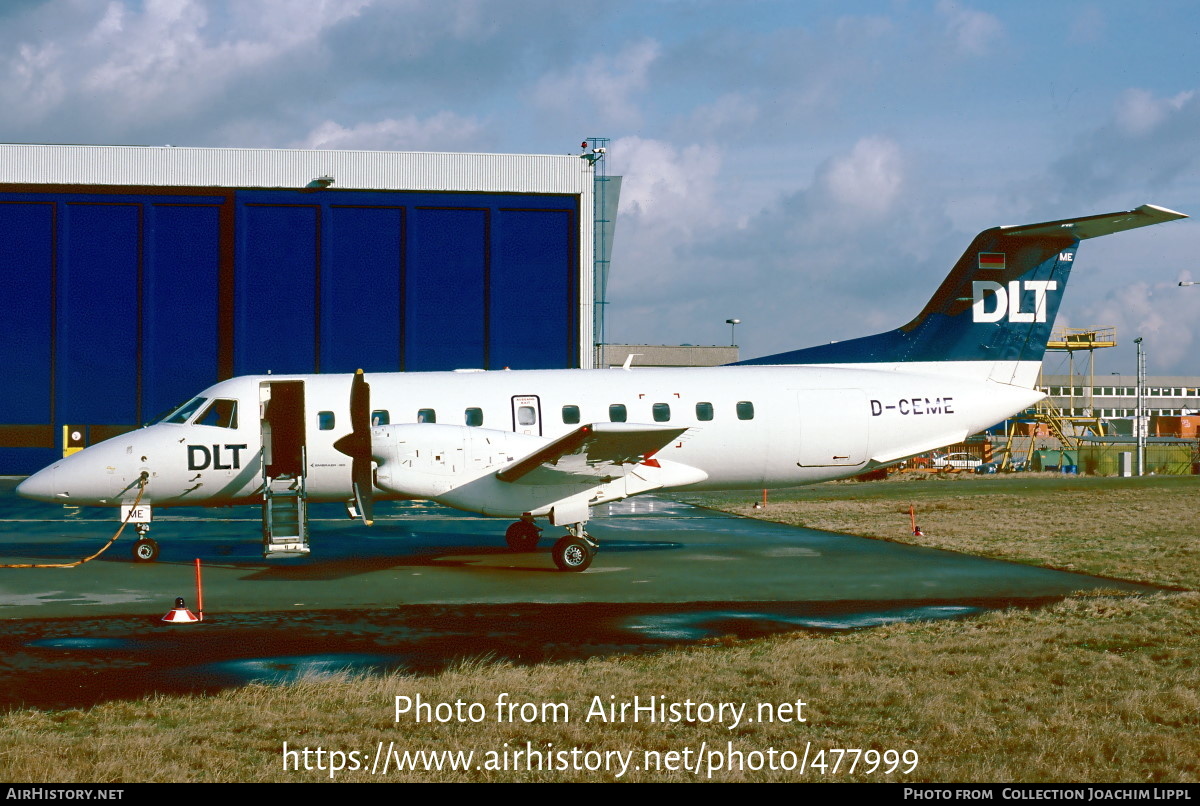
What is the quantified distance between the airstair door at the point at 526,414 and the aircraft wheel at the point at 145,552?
6340mm

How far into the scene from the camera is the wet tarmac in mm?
10109

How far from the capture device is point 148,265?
136ft

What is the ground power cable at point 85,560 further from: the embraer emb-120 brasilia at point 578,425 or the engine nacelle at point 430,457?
the engine nacelle at point 430,457

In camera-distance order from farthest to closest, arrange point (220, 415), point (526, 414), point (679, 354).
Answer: point (679, 354), point (220, 415), point (526, 414)

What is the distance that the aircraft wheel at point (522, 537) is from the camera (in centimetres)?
1895

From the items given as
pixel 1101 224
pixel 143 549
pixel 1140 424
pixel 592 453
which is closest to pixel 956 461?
pixel 1140 424

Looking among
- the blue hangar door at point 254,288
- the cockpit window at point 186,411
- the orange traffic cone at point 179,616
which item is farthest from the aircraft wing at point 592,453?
the blue hangar door at point 254,288

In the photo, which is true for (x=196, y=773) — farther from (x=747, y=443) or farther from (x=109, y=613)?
(x=747, y=443)

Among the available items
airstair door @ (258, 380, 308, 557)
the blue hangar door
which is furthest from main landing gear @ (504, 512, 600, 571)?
the blue hangar door

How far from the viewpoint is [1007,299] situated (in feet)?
63.9

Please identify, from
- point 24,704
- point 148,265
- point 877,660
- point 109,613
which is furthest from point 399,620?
point 148,265

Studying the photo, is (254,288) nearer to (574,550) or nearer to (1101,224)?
(574,550)

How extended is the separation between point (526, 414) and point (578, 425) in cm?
89
